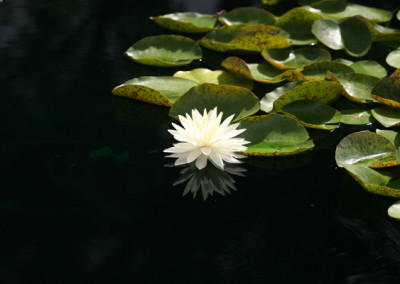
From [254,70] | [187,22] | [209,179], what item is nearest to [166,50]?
[187,22]

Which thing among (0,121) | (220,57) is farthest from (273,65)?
(0,121)

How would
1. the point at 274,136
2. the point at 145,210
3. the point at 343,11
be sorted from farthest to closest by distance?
the point at 343,11, the point at 274,136, the point at 145,210

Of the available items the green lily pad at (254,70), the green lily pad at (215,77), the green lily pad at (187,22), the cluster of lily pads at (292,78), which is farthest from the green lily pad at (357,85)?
the green lily pad at (187,22)

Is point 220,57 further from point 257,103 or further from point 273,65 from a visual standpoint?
point 257,103

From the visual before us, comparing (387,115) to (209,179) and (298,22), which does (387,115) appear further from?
(298,22)

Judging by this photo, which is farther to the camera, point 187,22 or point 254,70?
point 187,22

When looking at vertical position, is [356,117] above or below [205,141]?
below

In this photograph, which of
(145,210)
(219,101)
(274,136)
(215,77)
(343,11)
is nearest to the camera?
(145,210)

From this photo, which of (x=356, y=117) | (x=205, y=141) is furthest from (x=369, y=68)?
(x=205, y=141)
